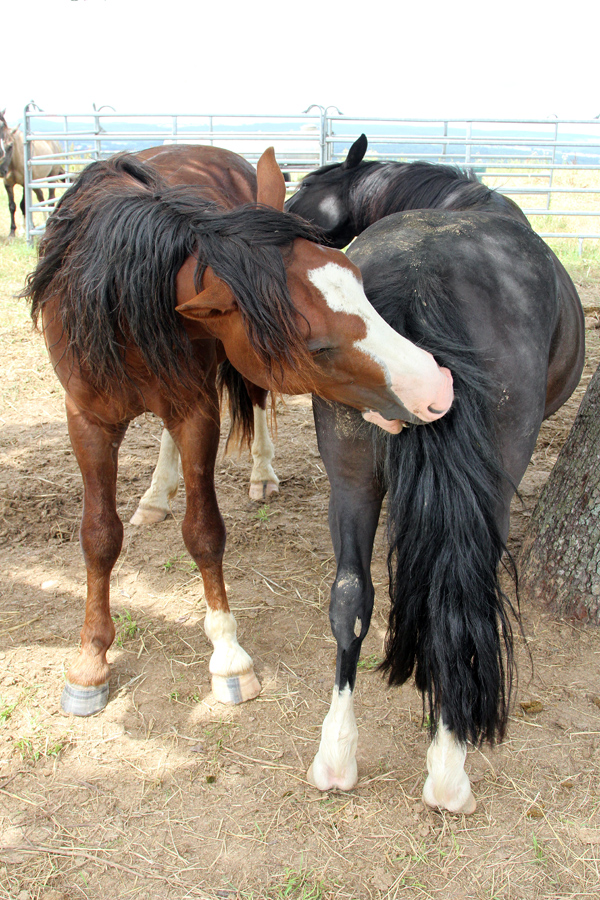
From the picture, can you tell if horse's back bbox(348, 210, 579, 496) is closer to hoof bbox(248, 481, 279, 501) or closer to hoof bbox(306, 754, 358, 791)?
hoof bbox(306, 754, 358, 791)

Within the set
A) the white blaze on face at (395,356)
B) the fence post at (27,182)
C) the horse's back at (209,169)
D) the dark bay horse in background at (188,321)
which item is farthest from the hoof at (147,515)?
the fence post at (27,182)

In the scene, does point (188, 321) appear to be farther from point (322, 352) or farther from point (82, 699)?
point (82, 699)

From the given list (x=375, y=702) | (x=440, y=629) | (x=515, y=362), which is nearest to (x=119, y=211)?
(x=515, y=362)

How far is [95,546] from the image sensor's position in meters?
2.45

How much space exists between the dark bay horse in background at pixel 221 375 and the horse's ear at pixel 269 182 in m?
1.16

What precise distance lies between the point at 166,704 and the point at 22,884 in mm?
745

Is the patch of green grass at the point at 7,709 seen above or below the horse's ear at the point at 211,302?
below

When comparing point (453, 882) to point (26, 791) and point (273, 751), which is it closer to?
point (273, 751)

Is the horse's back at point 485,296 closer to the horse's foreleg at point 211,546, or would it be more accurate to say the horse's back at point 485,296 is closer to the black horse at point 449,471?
the black horse at point 449,471

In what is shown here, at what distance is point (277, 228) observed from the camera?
1.70 m

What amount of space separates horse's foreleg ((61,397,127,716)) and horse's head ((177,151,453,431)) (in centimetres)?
83

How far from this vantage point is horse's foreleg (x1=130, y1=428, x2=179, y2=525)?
142 inches

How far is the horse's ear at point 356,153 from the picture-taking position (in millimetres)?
3537

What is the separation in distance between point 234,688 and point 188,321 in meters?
1.33
